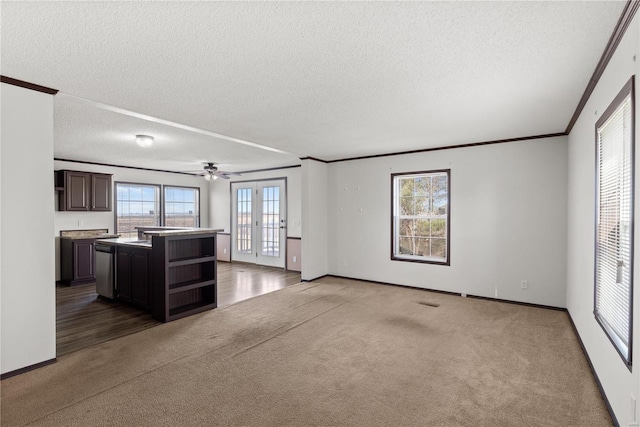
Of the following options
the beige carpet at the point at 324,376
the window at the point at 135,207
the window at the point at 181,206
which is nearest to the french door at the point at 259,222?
the window at the point at 181,206

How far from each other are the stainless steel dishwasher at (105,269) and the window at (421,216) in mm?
4581

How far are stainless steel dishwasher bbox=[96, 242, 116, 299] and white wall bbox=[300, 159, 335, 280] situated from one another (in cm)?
314

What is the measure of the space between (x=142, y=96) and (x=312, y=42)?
6.24ft

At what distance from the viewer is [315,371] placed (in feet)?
9.16

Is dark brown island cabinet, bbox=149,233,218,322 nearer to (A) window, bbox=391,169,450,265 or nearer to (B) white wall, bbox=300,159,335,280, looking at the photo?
(B) white wall, bbox=300,159,335,280

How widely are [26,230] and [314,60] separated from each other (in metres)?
2.75

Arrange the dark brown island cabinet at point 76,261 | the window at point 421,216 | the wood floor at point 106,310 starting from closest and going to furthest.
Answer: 1. the wood floor at point 106,310
2. the window at point 421,216
3. the dark brown island cabinet at point 76,261

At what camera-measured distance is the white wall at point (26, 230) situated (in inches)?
103

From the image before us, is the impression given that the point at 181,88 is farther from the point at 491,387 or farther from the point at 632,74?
the point at 491,387

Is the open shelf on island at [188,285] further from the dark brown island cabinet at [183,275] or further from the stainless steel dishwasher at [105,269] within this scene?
the stainless steel dishwasher at [105,269]

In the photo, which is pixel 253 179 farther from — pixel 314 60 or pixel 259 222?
pixel 314 60

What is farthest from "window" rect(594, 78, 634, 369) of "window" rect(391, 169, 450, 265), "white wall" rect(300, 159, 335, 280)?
"white wall" rect(300, 159, 335, 280)

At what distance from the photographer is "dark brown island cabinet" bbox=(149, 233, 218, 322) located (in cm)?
406

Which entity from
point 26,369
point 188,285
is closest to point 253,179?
point 188,285
